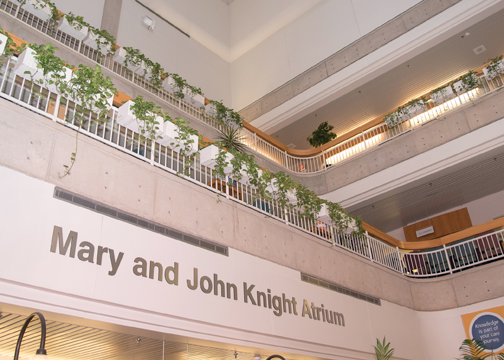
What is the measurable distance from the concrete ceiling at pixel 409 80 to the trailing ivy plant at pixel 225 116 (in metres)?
3.61

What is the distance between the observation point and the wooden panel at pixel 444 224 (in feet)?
39.1

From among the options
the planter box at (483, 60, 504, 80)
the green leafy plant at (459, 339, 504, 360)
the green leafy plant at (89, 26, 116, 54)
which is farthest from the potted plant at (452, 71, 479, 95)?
the green leafy plant at (89, 26, 116, 54)

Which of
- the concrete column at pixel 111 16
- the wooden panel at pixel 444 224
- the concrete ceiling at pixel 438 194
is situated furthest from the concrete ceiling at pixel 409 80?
the concrete column at pixel 111 16

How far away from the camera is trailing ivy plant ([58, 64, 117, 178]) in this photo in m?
4.36

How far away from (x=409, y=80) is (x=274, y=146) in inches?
182

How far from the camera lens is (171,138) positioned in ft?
17.2

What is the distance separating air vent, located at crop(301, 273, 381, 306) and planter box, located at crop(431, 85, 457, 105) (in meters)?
5.12

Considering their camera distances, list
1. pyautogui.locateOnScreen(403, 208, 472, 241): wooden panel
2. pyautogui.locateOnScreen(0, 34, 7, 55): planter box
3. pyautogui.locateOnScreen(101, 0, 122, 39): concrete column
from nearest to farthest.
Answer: pyautogui.locateOnScreen(0, 34, 7, 55): planter box
pyautogui.locateOnScreen(101, 0, 122, 39): concrete column
pyautogui.locateOnScreen(403, 208, 472, 241): wooden panel

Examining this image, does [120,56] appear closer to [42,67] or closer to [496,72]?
[42,67]

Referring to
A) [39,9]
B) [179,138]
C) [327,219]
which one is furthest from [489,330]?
[39,9]

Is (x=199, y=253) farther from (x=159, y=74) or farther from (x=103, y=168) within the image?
(x=159, y=74)

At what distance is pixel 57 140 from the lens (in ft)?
13.7

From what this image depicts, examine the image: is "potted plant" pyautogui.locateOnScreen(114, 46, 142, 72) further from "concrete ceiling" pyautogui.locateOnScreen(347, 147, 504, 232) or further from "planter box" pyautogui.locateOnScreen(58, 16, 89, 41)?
"concrete ceiling" pyautogui.locateOnScreen(347, 147, 504, 232)

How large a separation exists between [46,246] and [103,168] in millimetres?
1100
